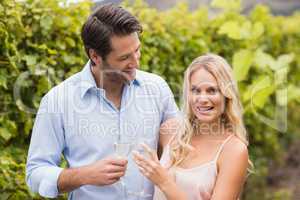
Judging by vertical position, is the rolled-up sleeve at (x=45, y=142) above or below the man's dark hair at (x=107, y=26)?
below

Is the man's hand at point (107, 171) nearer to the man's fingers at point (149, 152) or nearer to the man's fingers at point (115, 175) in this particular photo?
the man's fingers at point (115, 175)

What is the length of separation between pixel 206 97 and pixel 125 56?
0.46m

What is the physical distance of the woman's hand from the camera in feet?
9.78

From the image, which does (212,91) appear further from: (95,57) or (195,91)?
(95,57)

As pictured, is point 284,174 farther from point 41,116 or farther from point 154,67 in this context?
point 41,116

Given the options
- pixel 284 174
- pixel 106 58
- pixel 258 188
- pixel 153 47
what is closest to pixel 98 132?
pixel 106 58

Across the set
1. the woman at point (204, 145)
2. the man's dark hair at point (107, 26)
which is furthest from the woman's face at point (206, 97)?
the man's dark hair at point (107, 26)

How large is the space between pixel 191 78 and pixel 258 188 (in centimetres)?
439

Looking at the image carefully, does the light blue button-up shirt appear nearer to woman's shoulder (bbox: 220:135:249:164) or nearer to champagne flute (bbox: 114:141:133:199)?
champagne flute (bbox: 114:141:133:199)

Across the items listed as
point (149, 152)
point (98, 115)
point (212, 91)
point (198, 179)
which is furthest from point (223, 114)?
point (98, 115)

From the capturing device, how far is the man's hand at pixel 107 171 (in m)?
2.97

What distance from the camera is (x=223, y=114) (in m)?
3.32

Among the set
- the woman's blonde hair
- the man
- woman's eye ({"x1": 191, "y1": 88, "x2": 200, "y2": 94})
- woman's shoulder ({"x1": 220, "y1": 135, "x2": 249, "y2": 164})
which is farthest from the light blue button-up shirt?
woman's shoulder ({"x1": 220, "y1": 135, "x2": 249, "y2": 164})

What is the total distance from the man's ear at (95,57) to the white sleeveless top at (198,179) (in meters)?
0.70
